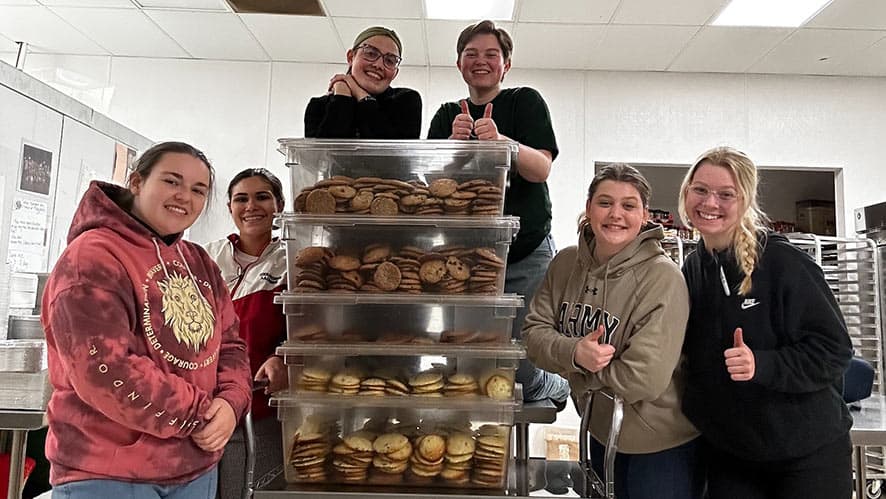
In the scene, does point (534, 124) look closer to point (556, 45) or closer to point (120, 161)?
point (556, 45)

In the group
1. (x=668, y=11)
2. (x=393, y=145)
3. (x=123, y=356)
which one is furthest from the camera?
(x=668, y=11)

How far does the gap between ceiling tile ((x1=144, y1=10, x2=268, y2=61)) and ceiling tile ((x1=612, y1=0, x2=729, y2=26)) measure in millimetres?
2135

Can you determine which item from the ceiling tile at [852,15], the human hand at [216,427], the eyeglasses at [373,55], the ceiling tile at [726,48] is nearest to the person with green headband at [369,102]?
the eyeglasses at [373,55]

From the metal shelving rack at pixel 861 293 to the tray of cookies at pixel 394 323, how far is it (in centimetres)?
285

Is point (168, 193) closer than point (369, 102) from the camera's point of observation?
Yes

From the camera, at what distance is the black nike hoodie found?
1316mm

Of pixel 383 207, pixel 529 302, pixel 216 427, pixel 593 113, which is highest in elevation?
pixel 593 113

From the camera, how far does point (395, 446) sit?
1321 mm

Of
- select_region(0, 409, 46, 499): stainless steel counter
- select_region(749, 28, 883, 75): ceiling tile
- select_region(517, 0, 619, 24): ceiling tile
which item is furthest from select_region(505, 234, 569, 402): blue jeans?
select_region(749, 28, 883, 75): ceiling tile

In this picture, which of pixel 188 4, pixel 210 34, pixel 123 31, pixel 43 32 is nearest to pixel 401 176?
pixel 188 4

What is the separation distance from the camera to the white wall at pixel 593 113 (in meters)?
4.05

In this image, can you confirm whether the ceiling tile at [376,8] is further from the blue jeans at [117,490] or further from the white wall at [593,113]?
the blue jeans at [117,490]

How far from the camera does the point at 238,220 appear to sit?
5.98 ft

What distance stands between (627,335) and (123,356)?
101 cm
